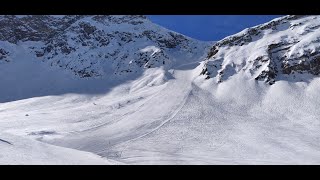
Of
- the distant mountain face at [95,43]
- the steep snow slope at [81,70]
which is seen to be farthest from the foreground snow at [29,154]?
the distant mountain face at [95,43]

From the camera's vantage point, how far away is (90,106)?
169ft

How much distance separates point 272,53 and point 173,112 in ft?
69.5

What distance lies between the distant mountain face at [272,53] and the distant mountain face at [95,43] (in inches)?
529

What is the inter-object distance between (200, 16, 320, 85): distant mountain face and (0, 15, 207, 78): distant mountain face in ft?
44.1

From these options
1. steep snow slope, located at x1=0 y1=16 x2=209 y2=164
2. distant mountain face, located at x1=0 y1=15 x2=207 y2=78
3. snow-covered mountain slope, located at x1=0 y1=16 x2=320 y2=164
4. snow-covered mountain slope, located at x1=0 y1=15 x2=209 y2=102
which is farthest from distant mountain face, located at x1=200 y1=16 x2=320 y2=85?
distant mountain face, located at x1=0 y1=15 x2=207 y2=78

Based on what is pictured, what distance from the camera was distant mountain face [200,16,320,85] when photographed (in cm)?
5322

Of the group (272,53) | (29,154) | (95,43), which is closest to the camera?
(29,154)

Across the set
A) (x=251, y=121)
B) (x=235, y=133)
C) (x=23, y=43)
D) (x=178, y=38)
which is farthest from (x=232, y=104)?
(x=23, y=43)

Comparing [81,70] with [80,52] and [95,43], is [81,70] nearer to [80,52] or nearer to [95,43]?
[80,52]

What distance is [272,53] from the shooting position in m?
57.4

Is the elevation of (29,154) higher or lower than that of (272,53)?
lower

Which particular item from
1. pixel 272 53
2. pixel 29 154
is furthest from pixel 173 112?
pixel 29 154
